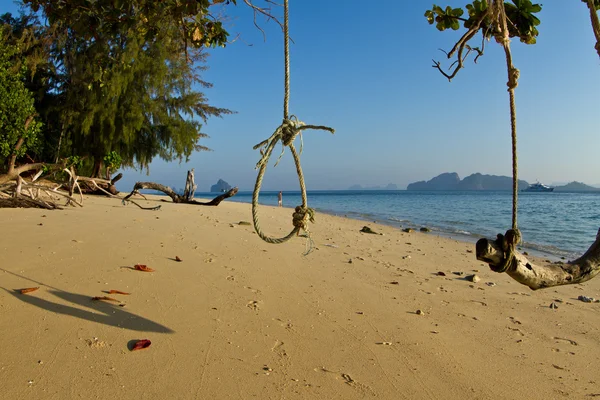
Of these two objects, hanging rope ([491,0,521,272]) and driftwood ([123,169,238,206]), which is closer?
hanging rope ([491,0,521,272])

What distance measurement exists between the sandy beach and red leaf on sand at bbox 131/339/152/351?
0.04 meters

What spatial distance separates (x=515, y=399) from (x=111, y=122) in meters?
15.8

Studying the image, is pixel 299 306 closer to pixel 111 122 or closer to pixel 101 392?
pixel 101 392

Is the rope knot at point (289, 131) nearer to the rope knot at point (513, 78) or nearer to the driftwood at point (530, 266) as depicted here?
the rope knot at point (513, 78)

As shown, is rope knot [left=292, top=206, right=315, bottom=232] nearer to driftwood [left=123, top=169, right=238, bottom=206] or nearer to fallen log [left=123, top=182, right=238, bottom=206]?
fallen log [left=123, top=182, right=238, bottom=206]

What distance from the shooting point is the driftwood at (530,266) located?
1433 mm

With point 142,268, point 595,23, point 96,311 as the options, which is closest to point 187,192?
point 142,268

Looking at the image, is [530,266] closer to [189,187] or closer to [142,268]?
[142,268]

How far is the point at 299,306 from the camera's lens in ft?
11.6

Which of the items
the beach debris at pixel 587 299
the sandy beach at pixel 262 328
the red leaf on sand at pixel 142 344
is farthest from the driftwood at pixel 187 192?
the beach debris at pixel 587 299

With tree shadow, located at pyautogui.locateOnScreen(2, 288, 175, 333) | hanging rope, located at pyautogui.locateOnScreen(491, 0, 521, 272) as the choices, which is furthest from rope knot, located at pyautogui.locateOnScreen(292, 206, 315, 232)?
hanging rope, located at pyautogui.locateOnScreen(491, 0, 521, 272)

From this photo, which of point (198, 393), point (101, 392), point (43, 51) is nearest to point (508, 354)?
point (198, 393)

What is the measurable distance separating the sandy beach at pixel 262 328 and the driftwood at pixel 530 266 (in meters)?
1.17

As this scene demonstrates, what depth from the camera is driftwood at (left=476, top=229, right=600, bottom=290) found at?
1.43m
